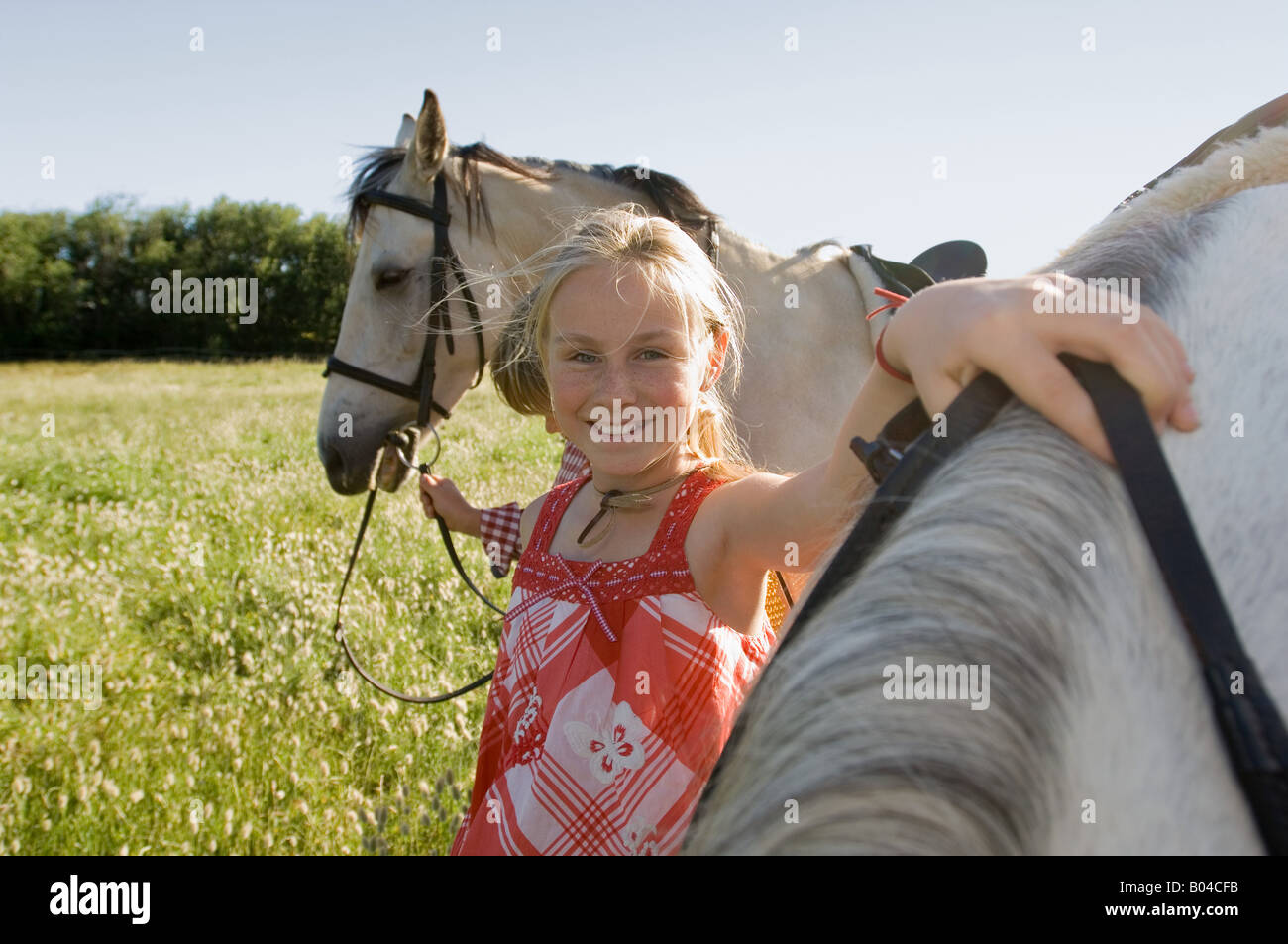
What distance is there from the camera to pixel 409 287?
367 centimetres

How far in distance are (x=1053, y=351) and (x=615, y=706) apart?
41.4 inches

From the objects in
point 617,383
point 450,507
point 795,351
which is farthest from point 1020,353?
point 795,351

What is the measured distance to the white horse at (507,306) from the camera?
129 inches

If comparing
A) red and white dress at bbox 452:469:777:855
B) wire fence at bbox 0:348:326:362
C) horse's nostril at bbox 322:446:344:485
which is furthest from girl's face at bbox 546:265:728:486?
wire fence at bbox 0:348:326:362

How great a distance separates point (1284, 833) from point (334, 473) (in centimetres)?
396

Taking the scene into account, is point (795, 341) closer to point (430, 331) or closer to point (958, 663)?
point (430, 331)

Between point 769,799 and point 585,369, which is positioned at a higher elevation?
point 585,369

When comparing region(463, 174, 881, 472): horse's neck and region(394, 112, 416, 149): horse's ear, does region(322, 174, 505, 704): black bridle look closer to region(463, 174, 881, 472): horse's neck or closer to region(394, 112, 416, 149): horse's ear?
region(463, 174, 881, 472): horse's neck

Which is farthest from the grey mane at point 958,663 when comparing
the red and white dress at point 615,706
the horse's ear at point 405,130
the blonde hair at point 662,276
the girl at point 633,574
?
the horse's ear at point 405,130

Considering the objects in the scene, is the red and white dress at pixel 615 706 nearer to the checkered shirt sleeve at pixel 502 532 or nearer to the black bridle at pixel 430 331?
the checkered shirt sleeve at pixel 502 532

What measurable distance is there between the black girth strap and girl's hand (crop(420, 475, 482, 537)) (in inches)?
87.0
